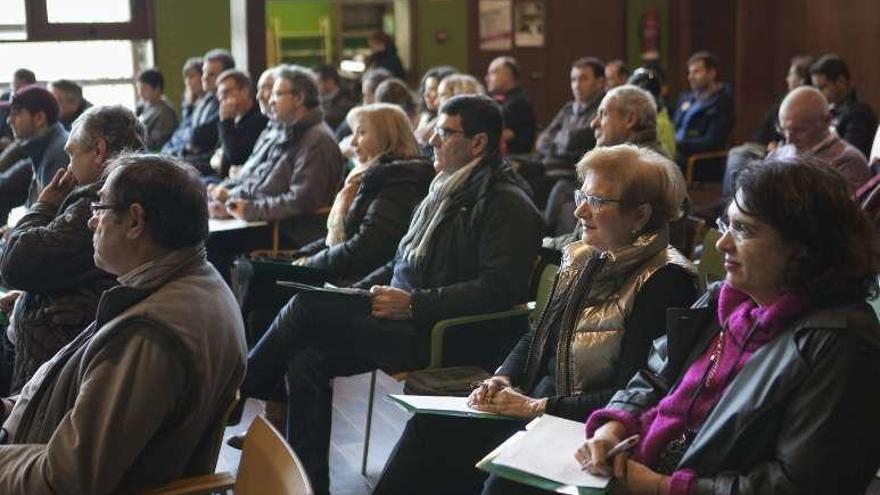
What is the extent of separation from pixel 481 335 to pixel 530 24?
8.31 metres

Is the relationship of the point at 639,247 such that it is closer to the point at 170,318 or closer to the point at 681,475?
the point at 681,475

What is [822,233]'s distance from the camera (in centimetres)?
185

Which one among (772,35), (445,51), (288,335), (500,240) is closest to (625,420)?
(500,240)

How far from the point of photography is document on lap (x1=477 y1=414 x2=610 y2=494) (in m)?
1.93

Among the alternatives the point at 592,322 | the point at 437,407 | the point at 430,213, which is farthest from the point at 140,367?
the point at 430,213

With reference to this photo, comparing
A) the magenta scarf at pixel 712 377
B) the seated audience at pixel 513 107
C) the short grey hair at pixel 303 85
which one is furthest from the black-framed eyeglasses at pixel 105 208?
the seated audience at pixel 513 107

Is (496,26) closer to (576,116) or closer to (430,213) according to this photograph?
(576,116)

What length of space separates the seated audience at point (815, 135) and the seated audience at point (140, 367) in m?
3.09

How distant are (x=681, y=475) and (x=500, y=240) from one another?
1.42 meters

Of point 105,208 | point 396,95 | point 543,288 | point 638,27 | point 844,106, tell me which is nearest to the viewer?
point 105,208

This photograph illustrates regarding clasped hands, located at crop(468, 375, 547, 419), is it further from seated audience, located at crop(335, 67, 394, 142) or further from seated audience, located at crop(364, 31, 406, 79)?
seated audience, located at crop(364, 31, 406, 79)

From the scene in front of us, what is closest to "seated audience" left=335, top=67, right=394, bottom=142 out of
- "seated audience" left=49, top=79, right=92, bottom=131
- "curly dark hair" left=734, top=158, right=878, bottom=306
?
"seated audience" left=49, top=79, right=92, bottom=131

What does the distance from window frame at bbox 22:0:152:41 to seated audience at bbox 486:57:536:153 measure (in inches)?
142

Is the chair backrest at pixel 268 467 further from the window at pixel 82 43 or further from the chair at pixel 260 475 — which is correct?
the window at pixel 82 43
